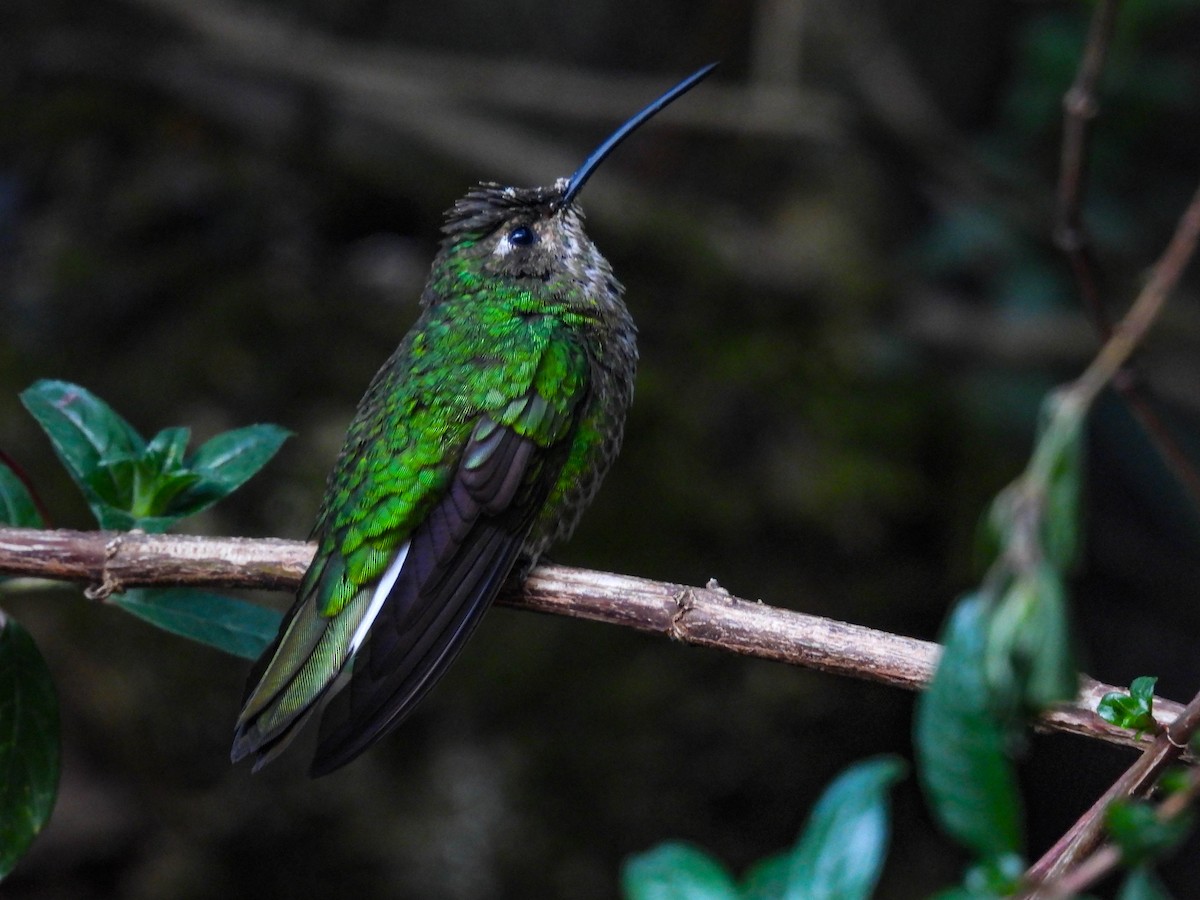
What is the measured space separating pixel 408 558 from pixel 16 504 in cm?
83

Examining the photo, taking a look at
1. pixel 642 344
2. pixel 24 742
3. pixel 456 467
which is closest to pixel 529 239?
pixel 456 467

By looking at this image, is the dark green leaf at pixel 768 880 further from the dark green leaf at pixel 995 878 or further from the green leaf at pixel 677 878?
the dark green leaf at pixel 995 878

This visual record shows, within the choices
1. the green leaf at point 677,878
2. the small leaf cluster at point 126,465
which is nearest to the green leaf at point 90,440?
the small leaf cluster at point 126,465

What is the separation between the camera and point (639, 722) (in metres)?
5.00

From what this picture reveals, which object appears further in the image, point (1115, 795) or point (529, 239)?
point (529, 239)

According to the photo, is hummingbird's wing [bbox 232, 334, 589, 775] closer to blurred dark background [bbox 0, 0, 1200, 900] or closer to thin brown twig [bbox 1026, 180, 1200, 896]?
thin brown twig [bbox 1026, 180, 1200, 896]

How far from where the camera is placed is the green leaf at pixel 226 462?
2350 millimetres

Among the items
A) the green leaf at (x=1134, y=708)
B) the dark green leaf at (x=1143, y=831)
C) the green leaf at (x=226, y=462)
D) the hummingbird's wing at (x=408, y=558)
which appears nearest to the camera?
the dark green leaf at (x=1143, y=831)

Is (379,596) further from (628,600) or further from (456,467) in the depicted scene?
(628,600)

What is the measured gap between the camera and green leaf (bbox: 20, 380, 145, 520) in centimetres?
231

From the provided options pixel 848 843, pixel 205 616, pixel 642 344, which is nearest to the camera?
pixel 848 843

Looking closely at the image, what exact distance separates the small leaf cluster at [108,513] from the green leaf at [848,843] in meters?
1.51

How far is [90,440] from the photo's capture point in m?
2.36

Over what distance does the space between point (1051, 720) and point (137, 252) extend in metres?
5.27
